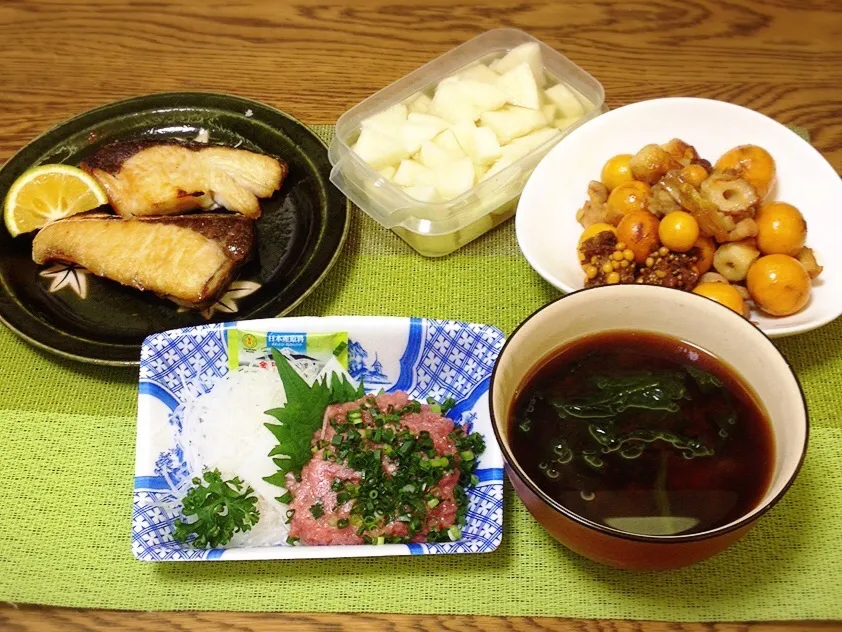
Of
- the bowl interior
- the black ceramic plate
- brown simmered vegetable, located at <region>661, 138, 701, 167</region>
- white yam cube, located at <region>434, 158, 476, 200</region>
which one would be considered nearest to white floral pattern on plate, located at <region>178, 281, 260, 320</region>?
the black ceramic plate

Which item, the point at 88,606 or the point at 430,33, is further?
the point at 430,33

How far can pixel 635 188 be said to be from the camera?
1417mm

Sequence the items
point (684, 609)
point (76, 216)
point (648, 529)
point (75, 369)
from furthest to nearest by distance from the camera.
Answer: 1. point (76, 216)
2. point (75, 369)
3. point (684, 609)
4. point (648, 529)

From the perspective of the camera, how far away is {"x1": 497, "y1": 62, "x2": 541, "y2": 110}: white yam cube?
1628 millimetres

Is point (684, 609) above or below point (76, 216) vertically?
below

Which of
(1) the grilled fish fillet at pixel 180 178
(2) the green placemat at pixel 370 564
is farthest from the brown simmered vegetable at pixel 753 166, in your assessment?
(1) the grilled fish fillet at pixel 180 178

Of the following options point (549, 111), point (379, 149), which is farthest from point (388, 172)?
point (549, 111)

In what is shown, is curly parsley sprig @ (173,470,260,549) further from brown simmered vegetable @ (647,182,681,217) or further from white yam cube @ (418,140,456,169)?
brown simmered vegetable @ (647,182,681,217)

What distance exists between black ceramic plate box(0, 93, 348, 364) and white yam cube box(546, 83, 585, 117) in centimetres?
53

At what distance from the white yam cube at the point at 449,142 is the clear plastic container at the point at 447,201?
0.13m

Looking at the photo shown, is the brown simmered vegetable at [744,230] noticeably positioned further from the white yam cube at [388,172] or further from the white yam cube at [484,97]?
the white yam cube at [388,172]

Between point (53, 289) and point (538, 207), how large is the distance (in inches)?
39.3

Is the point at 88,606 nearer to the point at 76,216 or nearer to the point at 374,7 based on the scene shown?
the point at 76,216

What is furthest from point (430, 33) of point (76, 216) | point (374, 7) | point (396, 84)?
point (76, 216)
